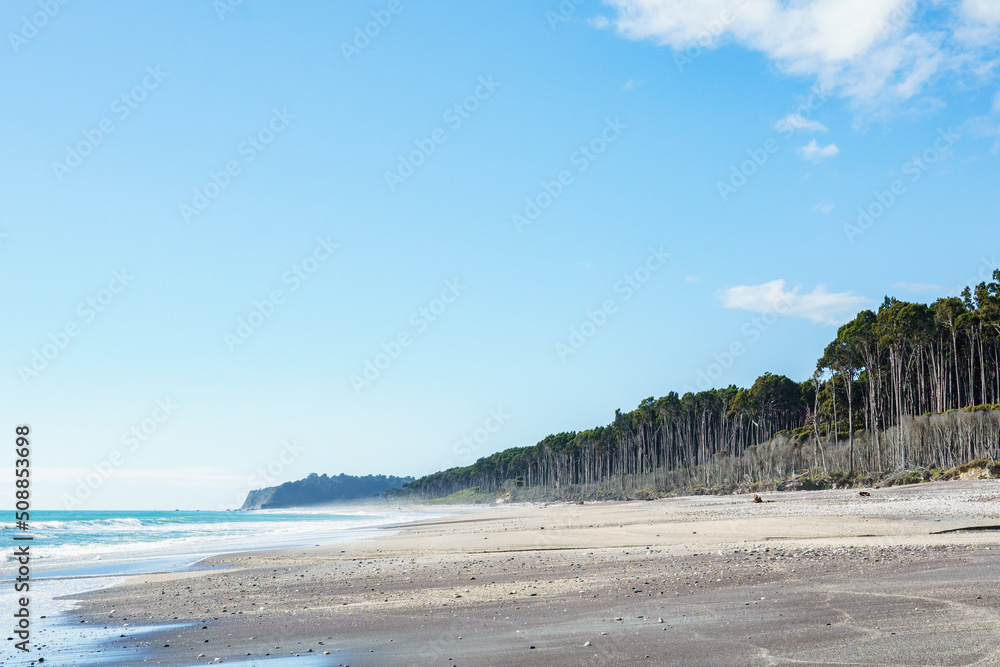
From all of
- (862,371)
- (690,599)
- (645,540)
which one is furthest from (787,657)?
(862,371)

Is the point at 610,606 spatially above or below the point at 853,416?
below

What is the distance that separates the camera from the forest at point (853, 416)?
5631 centimetres

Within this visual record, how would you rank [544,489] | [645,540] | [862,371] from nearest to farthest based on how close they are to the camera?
[645,540]
[862,371]
[544,489]

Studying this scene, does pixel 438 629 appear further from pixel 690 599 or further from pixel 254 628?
pixel 690 599

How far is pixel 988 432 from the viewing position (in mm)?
50531

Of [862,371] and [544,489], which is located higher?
[862,371]

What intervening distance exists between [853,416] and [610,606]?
8323 cm

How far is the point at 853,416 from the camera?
81.9 m

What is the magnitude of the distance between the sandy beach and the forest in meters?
40.7

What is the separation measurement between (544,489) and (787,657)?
13895cm

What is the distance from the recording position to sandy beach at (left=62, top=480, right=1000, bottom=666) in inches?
273

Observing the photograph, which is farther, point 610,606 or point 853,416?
point 853,416

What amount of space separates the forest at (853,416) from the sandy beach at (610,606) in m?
40.7

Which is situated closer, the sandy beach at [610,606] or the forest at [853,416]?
the sandy beach at [610,606]
